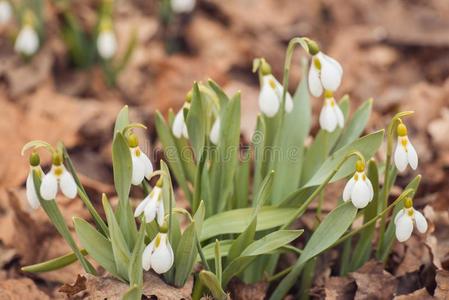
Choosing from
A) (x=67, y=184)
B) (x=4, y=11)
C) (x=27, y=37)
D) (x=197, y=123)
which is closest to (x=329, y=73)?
(x=197, y=123)

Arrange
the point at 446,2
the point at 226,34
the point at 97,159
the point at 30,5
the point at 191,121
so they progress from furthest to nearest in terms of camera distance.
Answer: the point at 446,2 → the point at 226,34 → the point at 30,5 → the point at 97,159 → the point at 191,121

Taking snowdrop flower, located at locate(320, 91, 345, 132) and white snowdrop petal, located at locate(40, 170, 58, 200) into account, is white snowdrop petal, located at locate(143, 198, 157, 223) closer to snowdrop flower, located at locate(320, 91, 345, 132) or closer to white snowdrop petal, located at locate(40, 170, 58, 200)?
white snowdrop petal, located at locate(40, 170, 58, 200)

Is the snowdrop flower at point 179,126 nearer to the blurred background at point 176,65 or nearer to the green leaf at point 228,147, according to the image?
the green leaf at point 228,147

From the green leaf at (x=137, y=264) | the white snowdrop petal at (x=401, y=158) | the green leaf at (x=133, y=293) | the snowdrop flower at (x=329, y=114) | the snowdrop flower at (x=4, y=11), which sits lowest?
the green leaf at (x=133, y=293)

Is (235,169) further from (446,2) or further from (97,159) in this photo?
(446,2)

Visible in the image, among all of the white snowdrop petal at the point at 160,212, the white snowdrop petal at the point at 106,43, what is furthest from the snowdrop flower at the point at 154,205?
the white snowdrop petal at the point at 106,43

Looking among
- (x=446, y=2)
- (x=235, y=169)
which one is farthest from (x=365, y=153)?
(x=446, y=2)
